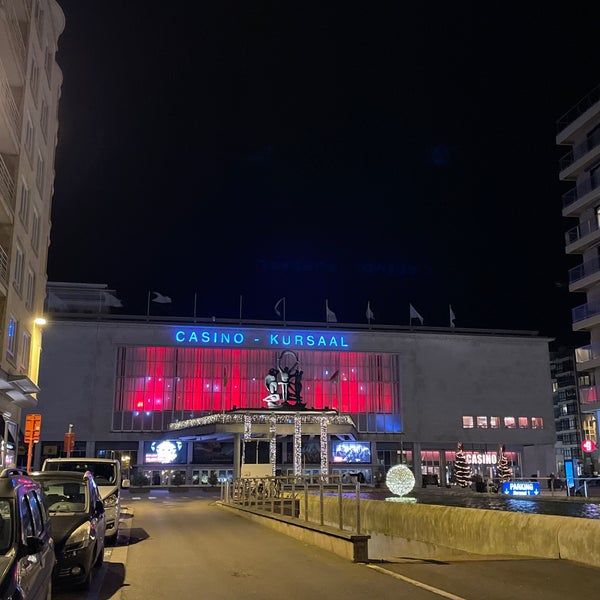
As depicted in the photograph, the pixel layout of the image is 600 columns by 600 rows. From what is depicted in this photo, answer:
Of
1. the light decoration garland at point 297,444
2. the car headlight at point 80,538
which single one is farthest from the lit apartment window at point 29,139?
the car headlight at point 80,538

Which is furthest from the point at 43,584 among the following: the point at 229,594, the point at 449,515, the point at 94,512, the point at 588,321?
the point at 588,321

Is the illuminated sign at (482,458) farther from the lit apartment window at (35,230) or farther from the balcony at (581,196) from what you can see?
the lit apartment window at (35,230)

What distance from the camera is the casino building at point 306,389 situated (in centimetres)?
6056

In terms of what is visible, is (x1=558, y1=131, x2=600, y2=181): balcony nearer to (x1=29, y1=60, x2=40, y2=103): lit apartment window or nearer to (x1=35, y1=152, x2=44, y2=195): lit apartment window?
(x1=29, y1=60, x2=40, y2=103): lit apartment window

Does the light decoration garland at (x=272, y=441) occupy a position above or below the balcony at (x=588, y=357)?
below

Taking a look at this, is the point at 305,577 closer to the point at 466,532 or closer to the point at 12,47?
the point at 466,532

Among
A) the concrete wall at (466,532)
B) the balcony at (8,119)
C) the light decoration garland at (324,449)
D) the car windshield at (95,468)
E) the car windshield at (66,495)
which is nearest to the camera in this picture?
the concrete wall at (466,532)

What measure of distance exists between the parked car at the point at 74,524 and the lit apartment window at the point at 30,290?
71.6 feet

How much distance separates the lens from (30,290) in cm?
3262

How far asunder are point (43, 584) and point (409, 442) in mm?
61028

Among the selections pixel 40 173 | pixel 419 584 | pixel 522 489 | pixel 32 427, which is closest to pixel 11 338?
pixel 32 427

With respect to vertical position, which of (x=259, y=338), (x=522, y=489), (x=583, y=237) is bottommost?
(x=522, y=489)

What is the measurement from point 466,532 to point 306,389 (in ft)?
170

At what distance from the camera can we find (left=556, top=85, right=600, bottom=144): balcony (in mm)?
44594
